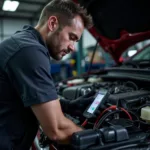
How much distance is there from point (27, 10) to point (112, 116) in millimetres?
10323

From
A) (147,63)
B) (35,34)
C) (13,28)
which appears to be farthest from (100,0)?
(13,28)

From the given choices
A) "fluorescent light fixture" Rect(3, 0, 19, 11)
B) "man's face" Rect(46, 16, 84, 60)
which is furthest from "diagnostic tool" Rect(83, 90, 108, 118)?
"fluorescent light fixture" Rect(3, 0, 19, 11)

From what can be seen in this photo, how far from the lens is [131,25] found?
2145 mm

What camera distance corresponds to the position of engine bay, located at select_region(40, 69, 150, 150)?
91 cm

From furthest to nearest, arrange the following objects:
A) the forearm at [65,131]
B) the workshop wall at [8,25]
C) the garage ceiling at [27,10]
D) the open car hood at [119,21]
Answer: the workshop wall at [8,25] → the garage ceiling at [27,10] → the open car hood at [119,21] → the forearm at [65,131]

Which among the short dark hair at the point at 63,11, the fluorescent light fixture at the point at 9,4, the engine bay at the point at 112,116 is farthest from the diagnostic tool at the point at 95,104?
the fluorescent light fixture at the point at 9,4

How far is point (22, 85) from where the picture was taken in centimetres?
97

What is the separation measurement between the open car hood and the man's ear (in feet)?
2.99

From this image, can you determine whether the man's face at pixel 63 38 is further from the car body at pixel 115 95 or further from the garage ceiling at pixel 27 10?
the garage ceiling at pixel 27 10

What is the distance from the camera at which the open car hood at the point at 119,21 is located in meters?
1.93

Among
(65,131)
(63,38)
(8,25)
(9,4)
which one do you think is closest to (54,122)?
(65,131)

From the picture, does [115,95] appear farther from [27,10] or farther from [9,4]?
[27,10]

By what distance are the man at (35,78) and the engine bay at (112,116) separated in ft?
0.43

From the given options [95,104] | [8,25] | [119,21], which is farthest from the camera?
[8,25]
